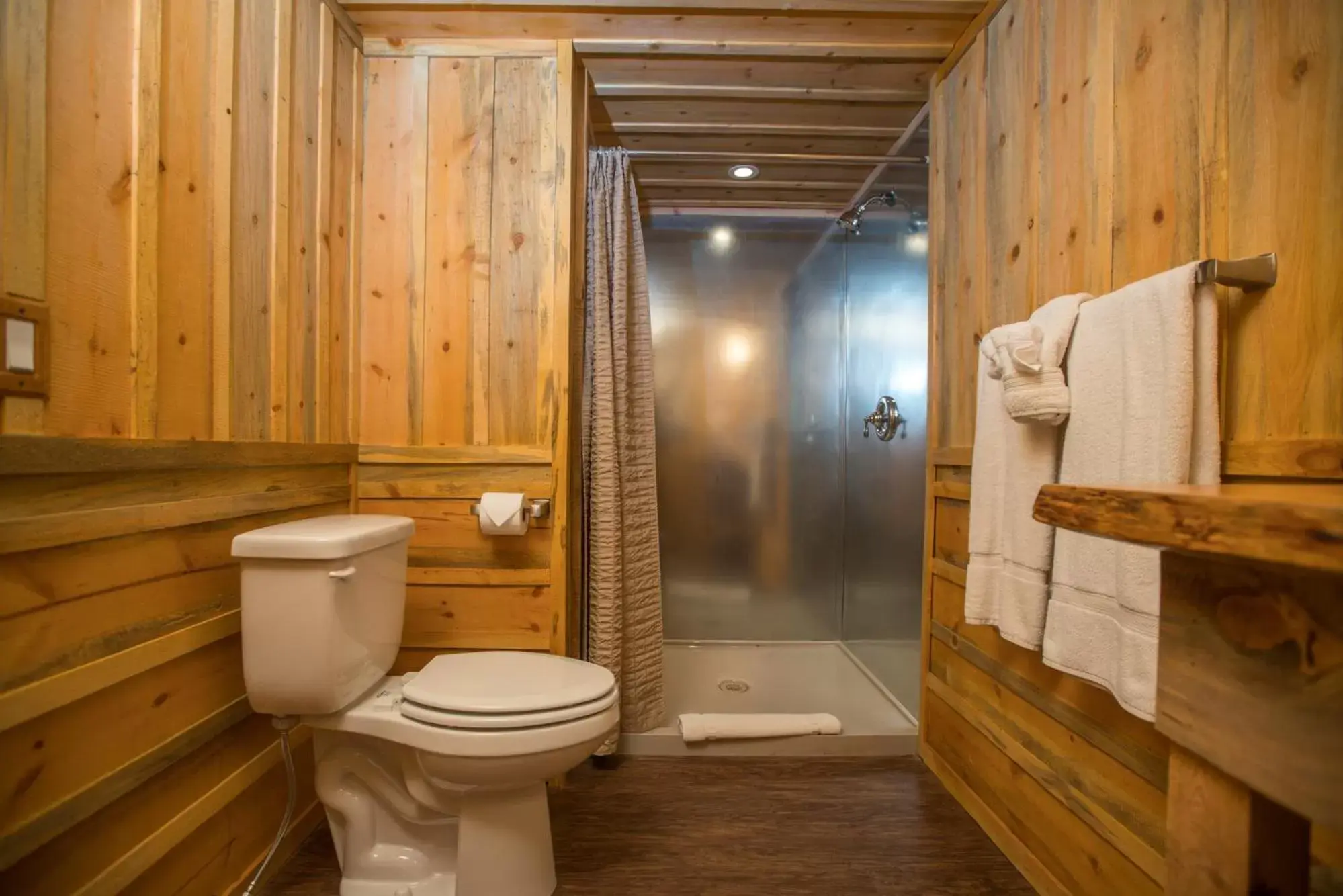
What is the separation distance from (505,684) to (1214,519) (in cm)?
118

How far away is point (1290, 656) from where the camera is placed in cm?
38

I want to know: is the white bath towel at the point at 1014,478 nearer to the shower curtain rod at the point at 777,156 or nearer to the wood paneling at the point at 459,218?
the shower curtain rod at the point at 777,156

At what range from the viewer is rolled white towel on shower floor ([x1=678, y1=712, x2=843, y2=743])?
1.80 m

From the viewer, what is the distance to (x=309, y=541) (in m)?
1.08

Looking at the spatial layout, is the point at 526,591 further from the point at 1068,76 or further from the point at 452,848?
the point at 1068,76

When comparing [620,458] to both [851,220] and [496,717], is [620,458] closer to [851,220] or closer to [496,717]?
[496,717]

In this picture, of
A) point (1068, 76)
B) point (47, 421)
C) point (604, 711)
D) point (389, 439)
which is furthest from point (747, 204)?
point (47, 421)

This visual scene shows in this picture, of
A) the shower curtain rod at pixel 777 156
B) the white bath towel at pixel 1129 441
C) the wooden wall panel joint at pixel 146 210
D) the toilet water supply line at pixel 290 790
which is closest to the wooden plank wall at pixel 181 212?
A: the wooden wall panel joint at pixel 146 210

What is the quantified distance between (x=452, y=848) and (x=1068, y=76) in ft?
7.25

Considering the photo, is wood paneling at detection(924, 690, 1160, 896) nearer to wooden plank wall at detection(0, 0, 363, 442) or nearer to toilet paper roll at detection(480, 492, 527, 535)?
toilet paper roll at detection(480, 492, 527, 535)

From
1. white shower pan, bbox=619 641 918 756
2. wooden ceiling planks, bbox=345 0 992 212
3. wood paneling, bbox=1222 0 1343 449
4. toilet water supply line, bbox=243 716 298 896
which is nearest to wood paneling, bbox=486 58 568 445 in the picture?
wooden ceiling planks, bbox=345 0 992 212

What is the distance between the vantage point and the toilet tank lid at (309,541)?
1081mm

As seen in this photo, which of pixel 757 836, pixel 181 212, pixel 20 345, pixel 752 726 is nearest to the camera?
pixel 20 345

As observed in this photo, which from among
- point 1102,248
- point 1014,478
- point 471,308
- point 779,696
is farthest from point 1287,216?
point 779,696
